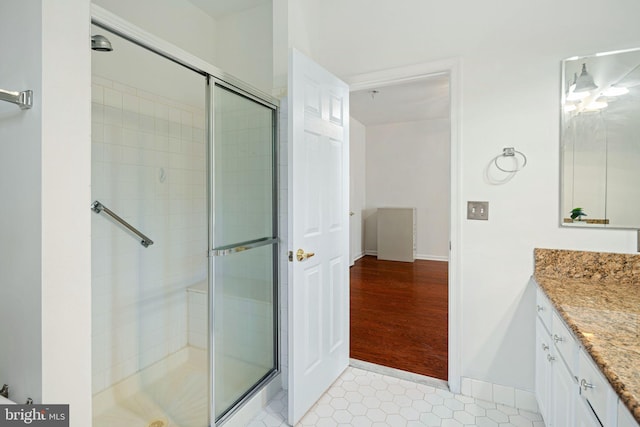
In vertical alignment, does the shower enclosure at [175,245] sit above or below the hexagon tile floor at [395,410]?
above

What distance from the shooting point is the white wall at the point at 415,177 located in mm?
5961

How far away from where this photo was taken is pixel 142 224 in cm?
222

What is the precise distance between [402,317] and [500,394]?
4.60 feet

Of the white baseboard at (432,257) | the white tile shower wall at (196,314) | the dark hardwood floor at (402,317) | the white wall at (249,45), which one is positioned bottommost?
the dark hardwood floor at (402,317)

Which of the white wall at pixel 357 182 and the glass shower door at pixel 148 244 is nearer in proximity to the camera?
the glass shower door at pixel 148 244

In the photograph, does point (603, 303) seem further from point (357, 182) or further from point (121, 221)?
point (357, 182)

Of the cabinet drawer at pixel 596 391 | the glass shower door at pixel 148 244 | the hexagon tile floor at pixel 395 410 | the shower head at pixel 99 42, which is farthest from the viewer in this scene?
the glass shower door at pixel 148 244

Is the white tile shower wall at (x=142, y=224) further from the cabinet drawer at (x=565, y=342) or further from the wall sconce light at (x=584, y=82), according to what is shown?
the wall sconce light at (x=584, y=82)

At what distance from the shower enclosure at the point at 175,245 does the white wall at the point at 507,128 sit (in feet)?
3.12

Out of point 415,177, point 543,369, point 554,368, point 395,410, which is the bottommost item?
point 395,410

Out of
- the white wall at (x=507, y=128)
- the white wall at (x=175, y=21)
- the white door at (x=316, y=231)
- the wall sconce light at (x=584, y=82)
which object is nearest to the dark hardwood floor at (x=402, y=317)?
the white door at (x=316, y=231)

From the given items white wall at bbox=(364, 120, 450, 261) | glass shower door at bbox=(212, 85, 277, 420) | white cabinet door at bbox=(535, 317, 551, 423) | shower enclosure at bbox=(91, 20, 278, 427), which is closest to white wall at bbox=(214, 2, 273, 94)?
shower enclosure at bbox=(91, 20, 278, 427)

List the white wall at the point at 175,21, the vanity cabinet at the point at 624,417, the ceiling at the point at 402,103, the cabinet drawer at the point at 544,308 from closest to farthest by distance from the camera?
the vanity cabinet at the point at 624,417 < the cabinet drawer at the point at 544,308 < the white wall at the point at 175,21 < the ceiling at the point at 402,103

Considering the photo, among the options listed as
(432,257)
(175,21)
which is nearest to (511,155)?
(175,21)
